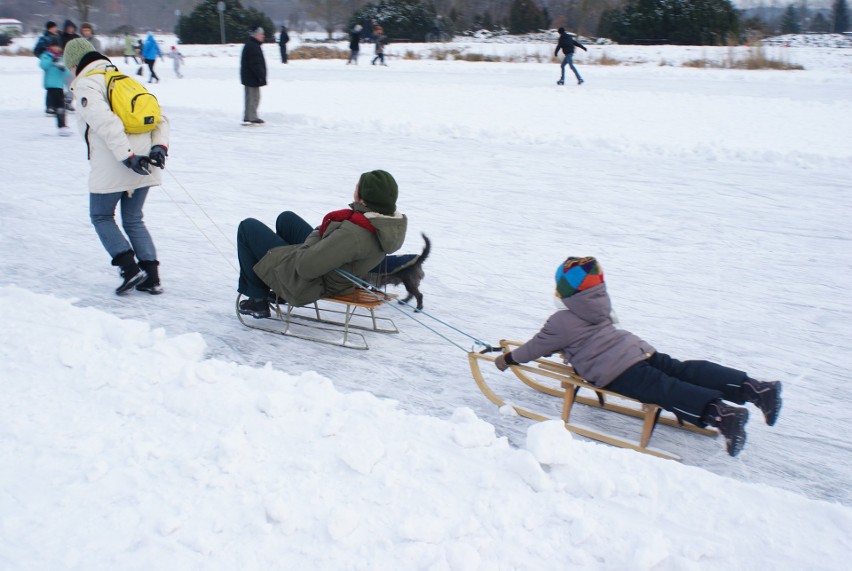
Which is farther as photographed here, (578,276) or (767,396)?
(578,276)

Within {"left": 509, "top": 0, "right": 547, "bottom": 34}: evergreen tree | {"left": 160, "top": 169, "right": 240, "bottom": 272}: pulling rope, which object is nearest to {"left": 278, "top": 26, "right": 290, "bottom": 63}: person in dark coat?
{"left": 509, "top": 0, "right": 547, "bottom": 34}: evergreen tree

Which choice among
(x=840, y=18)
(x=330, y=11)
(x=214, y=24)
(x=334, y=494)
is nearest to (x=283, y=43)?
(x=214, y=24)

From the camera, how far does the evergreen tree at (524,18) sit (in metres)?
38.2

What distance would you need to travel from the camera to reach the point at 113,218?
192 inches

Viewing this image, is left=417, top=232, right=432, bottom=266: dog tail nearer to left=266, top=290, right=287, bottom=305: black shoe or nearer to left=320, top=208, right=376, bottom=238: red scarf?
left=320, top=208, right=376, bottom=238: red scarf

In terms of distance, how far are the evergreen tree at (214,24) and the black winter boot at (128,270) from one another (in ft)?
110

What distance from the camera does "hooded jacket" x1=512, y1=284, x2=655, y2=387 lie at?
332 cm

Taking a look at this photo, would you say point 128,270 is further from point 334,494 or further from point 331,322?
point 334,494

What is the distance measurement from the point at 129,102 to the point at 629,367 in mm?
3420

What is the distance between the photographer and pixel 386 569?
2506 millimetres

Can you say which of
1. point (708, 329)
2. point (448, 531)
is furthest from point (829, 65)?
point (448, 531)

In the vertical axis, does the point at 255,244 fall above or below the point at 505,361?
above

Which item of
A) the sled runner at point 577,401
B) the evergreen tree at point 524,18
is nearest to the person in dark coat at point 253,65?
the sled runner at point 577,401

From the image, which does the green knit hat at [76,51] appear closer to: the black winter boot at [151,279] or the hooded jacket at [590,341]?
the black winter boot at [151,279]
